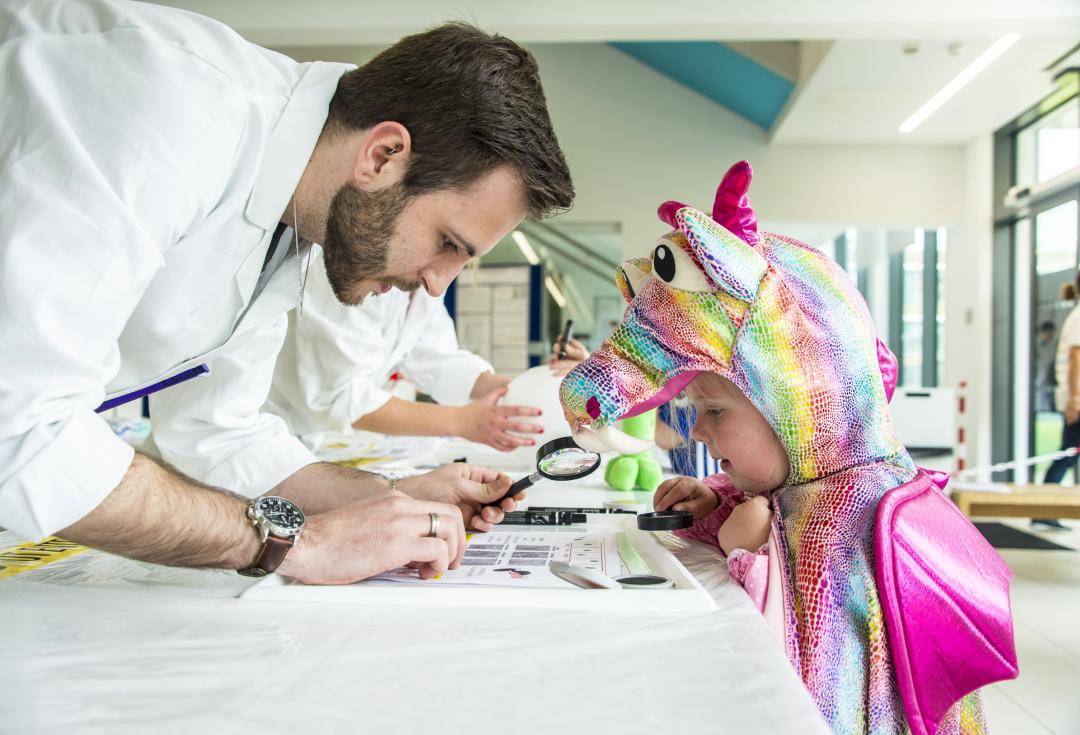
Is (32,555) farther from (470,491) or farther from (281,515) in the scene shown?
(470,491)

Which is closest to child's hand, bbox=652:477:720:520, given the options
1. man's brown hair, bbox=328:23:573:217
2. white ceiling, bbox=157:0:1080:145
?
man's brown hair, bbox=328:23:573:217

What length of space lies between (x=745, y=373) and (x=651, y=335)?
0.37 feet

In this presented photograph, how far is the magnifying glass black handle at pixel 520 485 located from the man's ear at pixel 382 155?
0.44 metres

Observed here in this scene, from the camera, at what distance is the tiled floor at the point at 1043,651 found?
2027 mm

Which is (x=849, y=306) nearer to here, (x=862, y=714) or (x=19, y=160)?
(x=862, y=714)

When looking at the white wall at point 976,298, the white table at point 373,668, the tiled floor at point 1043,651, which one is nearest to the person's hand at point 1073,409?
the tiled floor at point 1043,651

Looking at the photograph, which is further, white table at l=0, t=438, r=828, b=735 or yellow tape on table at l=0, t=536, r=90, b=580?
yellow tape on table at l=0, t=536, r=90, b=580

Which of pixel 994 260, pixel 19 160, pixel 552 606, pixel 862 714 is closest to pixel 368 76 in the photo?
pixel 19 160

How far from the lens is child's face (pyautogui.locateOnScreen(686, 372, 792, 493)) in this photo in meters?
0.95

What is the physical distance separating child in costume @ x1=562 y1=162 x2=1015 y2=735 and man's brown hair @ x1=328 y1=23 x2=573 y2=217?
26 centimetres

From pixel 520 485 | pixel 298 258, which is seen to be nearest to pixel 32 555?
pixel 298 258

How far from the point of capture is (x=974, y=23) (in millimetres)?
4387

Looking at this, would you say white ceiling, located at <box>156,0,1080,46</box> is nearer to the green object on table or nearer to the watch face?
the green object on table

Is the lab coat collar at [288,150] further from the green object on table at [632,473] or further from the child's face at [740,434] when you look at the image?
the green object on table at [632,473]
